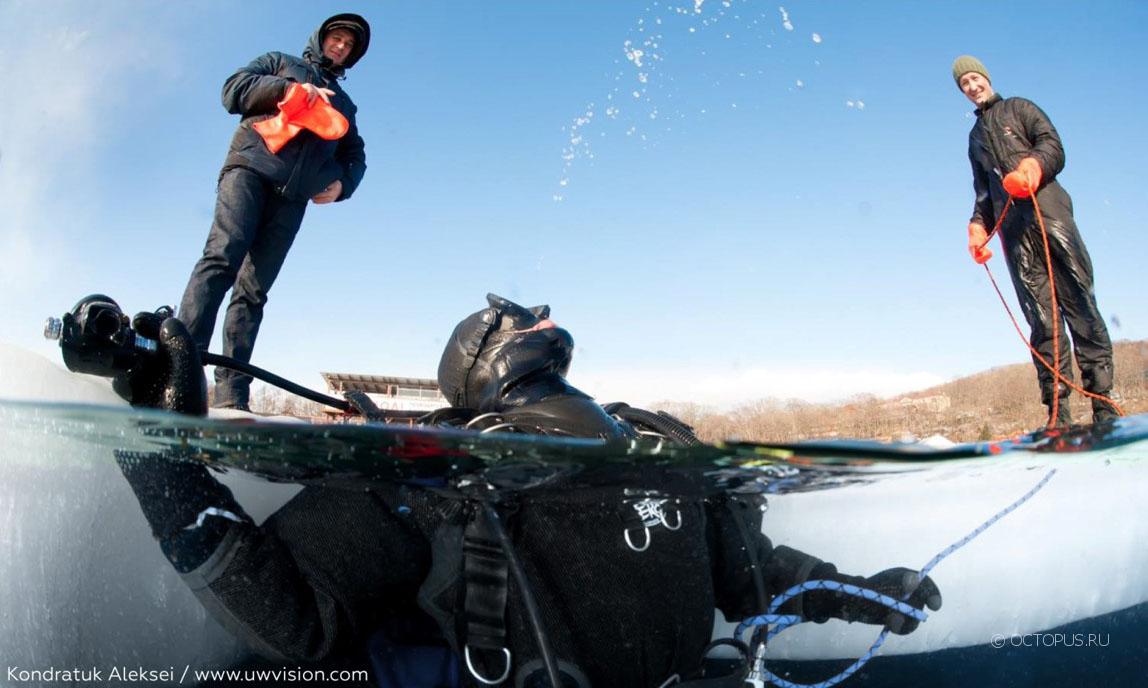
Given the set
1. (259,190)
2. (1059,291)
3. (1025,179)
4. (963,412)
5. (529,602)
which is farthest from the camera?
(963,412)

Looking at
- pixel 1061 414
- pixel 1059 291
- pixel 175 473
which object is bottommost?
pixel 1061 414

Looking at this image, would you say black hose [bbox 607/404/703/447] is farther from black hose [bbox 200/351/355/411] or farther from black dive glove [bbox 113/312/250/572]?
black dive glove [bbox 113/312/250/572]

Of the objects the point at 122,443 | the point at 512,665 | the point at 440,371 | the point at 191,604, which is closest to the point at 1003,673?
the point at 512,665

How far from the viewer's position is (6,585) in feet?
5.14

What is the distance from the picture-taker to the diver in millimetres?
1534

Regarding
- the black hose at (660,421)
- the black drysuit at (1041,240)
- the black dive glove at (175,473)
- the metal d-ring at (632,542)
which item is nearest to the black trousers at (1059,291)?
the black drysuit at (1041,240)

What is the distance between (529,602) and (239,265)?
225cm

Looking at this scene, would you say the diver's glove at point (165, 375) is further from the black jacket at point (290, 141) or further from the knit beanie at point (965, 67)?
the knit beanie at point (965, 67)

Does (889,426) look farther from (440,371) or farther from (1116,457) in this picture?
(440,371)

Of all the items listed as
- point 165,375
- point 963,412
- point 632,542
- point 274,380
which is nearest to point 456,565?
point 632,542

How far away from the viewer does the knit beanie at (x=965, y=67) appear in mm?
4527

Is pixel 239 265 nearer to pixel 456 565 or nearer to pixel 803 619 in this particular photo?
pixel 456 565

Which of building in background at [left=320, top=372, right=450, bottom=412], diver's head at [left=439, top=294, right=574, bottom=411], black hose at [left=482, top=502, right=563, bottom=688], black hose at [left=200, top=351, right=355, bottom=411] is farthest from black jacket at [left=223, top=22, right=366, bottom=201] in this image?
black hose at [left=482, top=502, right=563, bottom=688]

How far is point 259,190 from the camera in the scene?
11.0ft
